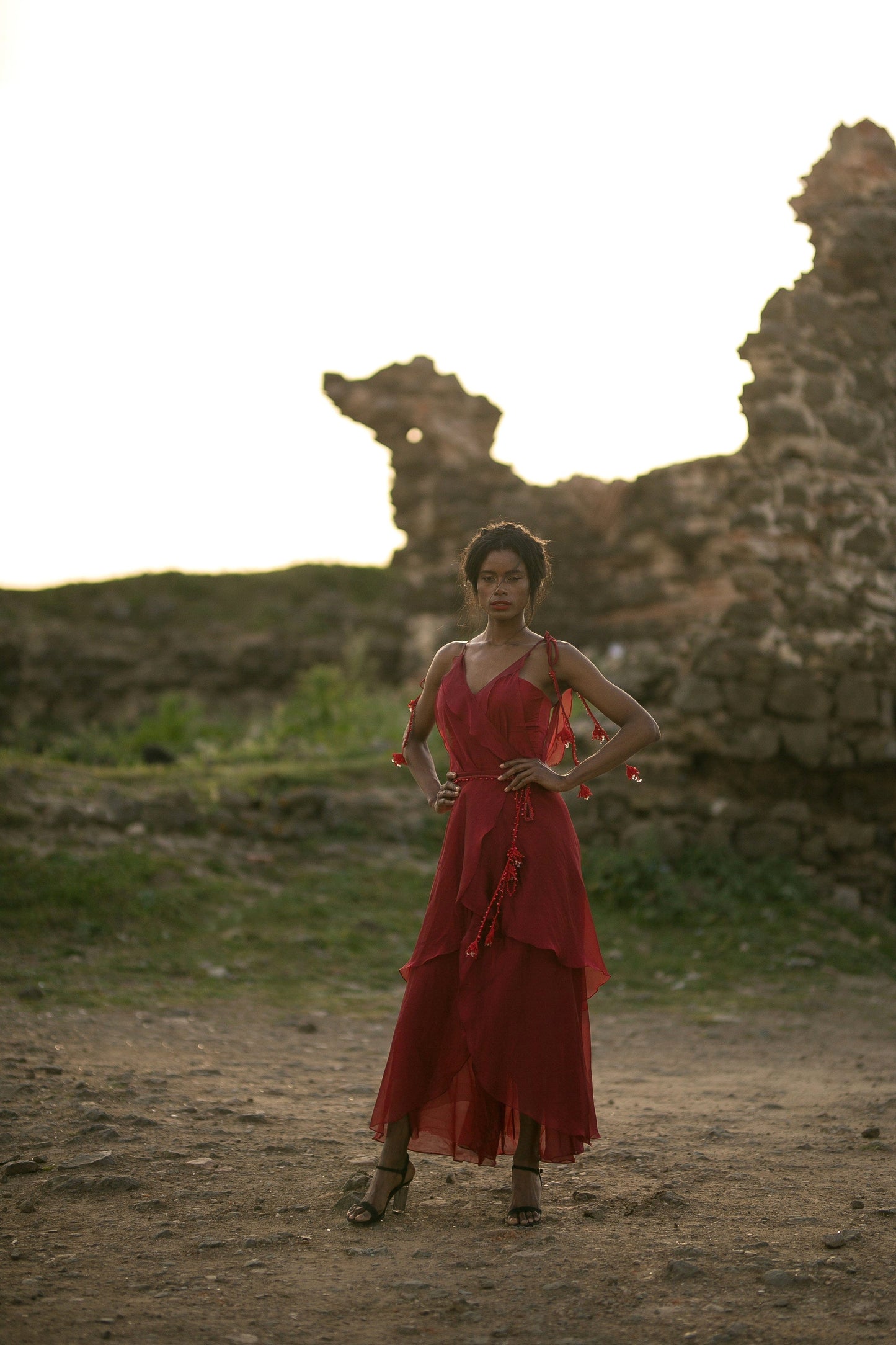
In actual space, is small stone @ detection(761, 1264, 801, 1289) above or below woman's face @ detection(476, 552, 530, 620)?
below

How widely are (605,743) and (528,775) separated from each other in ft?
0.90

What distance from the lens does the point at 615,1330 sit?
2.19 metres

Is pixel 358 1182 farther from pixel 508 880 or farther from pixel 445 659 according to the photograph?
pixel 445 659

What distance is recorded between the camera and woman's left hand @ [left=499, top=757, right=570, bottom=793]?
300 cm

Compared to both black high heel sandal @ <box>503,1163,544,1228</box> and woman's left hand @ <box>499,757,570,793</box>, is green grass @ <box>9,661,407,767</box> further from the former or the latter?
black high heel sandal @ <box>503,1163,544,1228</box>

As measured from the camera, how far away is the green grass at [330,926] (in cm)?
565

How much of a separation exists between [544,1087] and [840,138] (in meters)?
8.03

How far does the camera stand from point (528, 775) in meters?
3.00

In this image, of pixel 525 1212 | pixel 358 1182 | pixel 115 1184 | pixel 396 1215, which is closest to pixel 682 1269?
pixel 525 1212

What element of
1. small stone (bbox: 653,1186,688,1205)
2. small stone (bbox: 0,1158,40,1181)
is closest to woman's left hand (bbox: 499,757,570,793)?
small stone (bbox: 653,1186,688,1205)

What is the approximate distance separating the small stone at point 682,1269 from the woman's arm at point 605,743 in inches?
43.9

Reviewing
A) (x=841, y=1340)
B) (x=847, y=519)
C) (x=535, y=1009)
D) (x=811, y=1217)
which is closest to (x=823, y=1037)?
(x=811, y=1217)

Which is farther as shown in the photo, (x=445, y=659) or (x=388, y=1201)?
(x=445, y=659)

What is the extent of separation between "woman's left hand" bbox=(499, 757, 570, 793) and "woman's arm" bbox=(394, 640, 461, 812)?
19 cm
